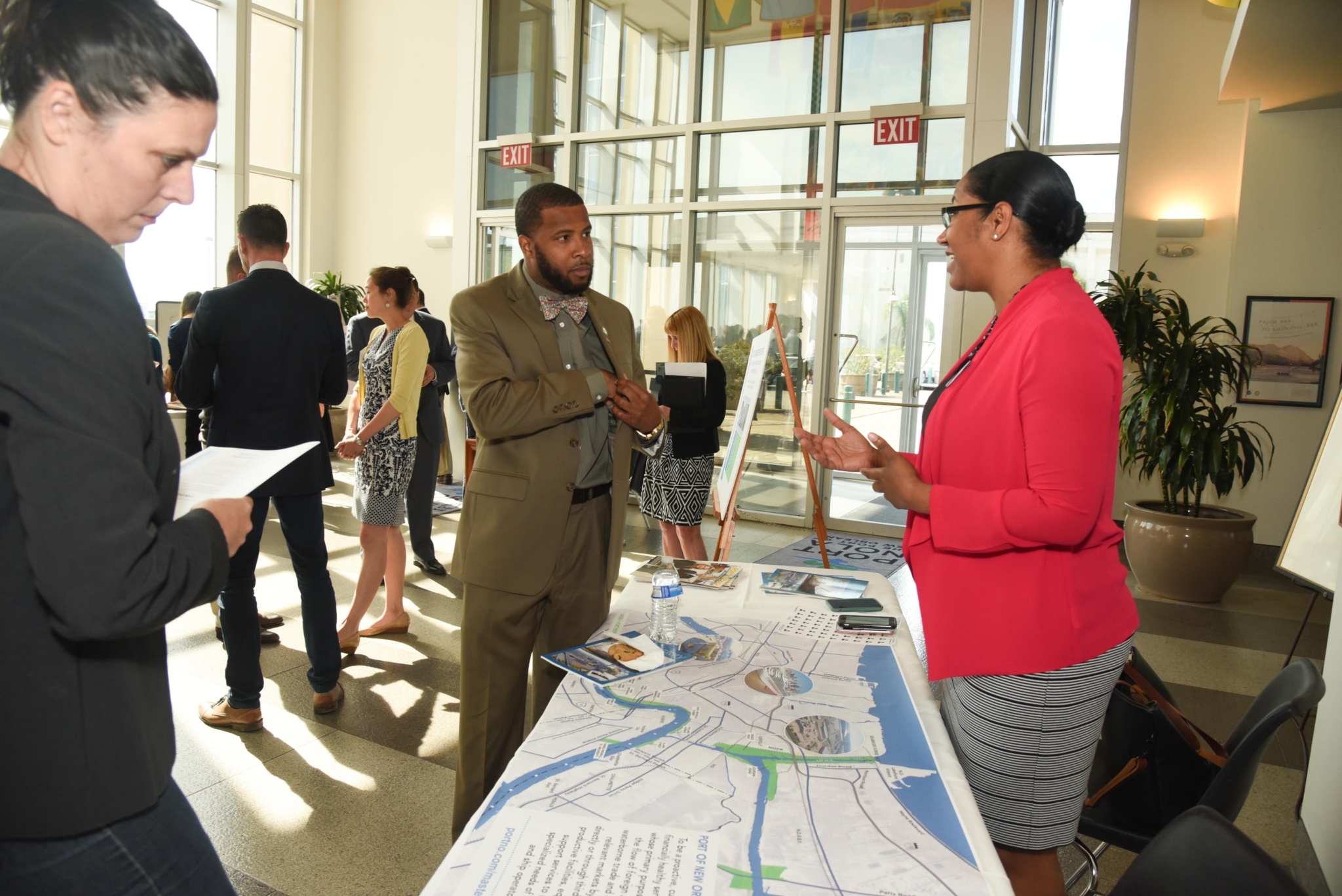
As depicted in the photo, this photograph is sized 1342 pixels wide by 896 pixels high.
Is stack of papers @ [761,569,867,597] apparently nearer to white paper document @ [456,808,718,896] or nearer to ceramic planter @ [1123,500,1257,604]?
white paper document @ [456,808,718,896]

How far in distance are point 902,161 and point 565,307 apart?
17.0 feet

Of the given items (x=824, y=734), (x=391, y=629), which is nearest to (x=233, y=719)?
(x=391, y=629)

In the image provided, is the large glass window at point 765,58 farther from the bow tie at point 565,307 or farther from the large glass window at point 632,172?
the bow tie at point 565,307

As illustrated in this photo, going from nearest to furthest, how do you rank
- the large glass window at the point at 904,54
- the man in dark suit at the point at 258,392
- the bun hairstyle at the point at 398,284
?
the man in dark suit at the point at 258,392 → the bun hairstyle at the point at 398,284 → the large glass window at the point at 904,54

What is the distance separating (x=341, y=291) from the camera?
11.2 m

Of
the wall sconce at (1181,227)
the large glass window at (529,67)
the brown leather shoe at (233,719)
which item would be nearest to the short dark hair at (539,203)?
the brown leather shoe at (233,719)

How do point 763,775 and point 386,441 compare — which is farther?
point 386,441

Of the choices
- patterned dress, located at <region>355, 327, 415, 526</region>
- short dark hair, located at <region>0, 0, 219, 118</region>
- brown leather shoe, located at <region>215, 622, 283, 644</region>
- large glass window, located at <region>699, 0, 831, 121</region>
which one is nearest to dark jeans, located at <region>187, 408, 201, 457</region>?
brown leather shoe, located at <region>215, 622, 283, 644</region>

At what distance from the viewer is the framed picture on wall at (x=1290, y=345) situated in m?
6.43

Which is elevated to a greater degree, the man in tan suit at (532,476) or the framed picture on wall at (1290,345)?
the framed picture on wall at (1290,345)

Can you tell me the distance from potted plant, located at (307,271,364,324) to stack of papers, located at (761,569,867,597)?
32.0 feet

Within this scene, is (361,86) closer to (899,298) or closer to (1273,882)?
(899,298)

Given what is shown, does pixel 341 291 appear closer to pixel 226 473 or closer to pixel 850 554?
pixel 850 554

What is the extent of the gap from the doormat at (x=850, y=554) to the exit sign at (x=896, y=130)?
10.2ft
